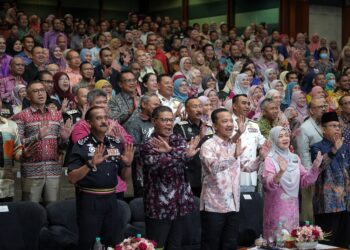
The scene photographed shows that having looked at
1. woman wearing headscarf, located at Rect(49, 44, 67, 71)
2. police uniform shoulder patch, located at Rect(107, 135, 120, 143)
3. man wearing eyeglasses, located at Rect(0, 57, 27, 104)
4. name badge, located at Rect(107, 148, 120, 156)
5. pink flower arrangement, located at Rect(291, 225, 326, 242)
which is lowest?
pink flower arrangement, located at Rect(291, 225, 326, 242)

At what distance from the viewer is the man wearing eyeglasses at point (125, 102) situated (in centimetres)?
704

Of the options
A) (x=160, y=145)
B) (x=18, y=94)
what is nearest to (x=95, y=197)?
(x=160, y=145)

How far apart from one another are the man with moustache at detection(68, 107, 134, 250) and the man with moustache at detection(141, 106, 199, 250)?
22cm

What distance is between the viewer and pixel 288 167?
630 cm

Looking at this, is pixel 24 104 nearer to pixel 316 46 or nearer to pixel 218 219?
pixel 218 219

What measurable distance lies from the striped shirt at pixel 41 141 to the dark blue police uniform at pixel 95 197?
0.99 meters

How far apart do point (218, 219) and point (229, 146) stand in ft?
1.97

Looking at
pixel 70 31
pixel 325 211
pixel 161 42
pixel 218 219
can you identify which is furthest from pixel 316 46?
pixel 218 219

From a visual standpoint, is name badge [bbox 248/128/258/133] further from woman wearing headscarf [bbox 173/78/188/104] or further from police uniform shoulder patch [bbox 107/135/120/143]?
police uniform shoulder patch [bbox 107/135/120/143]

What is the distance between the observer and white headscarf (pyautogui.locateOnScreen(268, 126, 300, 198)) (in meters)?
6.27

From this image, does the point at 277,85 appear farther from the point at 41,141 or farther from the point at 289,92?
the point at 41,141

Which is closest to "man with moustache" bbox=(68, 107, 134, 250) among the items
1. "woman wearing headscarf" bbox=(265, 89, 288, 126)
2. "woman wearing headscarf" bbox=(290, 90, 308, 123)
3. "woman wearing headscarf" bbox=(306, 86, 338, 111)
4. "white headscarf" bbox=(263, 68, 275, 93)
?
"woman wearing headscarf" bbox=(265, 89, 288, 126)

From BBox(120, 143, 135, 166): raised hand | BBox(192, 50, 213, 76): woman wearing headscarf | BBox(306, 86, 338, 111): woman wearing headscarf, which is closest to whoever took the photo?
BBox(120, 143, 135, 166): raised hand

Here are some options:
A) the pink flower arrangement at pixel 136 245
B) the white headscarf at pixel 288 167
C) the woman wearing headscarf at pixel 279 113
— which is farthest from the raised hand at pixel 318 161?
the pink flower arrangement at pixel 136 245
